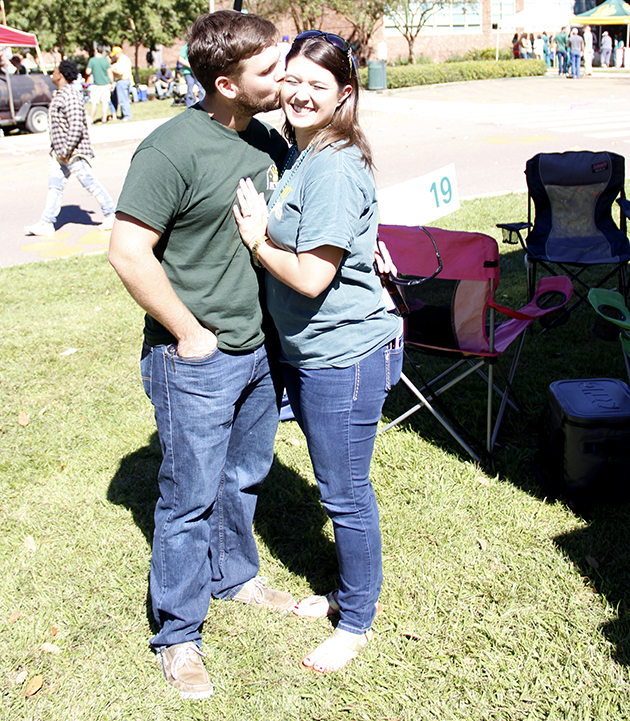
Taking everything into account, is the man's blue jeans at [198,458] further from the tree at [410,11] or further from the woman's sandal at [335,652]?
the tree at [410,11]

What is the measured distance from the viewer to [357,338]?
226 cm

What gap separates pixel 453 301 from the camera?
12.3 feet

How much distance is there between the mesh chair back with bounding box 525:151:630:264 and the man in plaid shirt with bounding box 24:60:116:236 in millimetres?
4598

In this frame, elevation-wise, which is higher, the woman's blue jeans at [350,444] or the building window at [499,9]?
the building window at [499,9]

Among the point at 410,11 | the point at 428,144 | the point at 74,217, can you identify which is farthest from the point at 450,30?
the point at 74,217

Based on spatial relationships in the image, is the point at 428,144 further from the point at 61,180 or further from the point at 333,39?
the point at 333,39

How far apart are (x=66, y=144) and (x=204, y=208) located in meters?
6.85

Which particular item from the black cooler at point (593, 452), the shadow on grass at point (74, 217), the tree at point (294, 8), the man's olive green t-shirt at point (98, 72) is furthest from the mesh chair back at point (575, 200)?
the tree at point (294, 8)

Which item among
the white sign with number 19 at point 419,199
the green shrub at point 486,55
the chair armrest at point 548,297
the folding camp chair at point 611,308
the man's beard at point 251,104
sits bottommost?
the chair armrest at point 548,297

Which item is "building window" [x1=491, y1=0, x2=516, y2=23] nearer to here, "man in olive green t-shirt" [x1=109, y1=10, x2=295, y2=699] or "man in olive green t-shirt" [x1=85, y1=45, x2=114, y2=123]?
"man in olive green t-shirt" [x1=85, y1=45, x2=114, y2=123]

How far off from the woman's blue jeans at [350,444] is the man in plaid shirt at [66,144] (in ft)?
20.5

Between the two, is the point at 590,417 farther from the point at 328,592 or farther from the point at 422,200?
the point at 422,200

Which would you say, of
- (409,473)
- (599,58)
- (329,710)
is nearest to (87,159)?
(409,473)

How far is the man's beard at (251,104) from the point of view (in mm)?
2166
